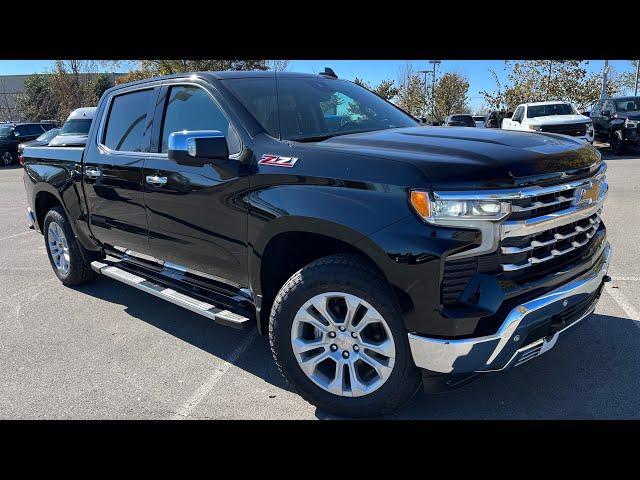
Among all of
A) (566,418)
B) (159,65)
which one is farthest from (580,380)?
(159,65)

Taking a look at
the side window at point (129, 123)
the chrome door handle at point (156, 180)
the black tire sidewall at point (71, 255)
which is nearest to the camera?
the chrome door handle at point (156, 180)

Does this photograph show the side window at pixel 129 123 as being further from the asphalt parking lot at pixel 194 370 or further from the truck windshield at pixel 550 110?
the truck windshield at pixel 550 110

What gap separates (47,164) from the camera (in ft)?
17.6

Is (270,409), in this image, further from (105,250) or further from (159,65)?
(159,65)

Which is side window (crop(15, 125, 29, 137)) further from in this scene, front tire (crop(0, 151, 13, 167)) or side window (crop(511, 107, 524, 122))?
side window (crop(511, 107, 524, 122))

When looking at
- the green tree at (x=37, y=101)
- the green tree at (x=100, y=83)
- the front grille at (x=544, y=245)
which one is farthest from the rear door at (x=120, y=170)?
the green tree at (x=37, y=101)

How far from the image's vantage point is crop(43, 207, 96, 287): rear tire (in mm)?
5344

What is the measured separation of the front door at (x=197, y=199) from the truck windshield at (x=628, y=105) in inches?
748

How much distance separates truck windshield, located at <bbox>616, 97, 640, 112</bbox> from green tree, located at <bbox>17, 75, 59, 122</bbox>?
3709cm

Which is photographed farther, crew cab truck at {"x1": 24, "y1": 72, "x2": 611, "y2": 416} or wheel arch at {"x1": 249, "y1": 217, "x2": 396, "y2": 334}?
wheel arch at {"x1": 249, "y1": 217, "x2": 396, "y2": 334}

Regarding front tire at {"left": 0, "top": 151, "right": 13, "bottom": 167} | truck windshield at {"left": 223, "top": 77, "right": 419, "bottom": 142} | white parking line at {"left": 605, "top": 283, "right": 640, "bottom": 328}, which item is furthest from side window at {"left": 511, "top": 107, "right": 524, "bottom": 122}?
front tire at {"left": 0, "top": 151, "right": 13, "bottom": 167}

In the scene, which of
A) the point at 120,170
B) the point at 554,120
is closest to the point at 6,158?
the point at 554,120

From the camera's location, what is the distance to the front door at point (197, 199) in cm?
329
